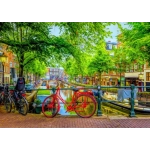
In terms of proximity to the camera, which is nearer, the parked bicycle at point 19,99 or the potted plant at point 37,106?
the parked bicycle at point 19,99

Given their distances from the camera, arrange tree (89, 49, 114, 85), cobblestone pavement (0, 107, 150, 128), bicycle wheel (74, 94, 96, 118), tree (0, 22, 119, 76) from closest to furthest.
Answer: cobblestone pavement (0, 107, 150, 128)
bicycle wheel (74, 94, 96, 118)
tree (0, 22, 119, 76)
tree (89, 49, 114, 85)

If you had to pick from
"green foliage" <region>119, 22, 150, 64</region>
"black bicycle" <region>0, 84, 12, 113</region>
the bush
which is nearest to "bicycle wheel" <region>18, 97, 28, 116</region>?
"black bicycle" <region>0, 84, 12, 113</region>

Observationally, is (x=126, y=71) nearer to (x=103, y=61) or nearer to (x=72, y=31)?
(x=103, y=61)

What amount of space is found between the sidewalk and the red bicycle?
168mm

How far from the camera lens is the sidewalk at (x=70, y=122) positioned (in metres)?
4.37

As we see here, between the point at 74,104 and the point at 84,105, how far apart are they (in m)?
0.25

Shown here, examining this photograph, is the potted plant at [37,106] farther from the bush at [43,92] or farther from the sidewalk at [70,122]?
the sidewalk at [70,122]

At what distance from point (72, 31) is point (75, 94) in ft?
6.70

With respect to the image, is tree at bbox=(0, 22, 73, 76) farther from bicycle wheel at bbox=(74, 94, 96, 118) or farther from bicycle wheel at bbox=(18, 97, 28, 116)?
bicycle wheel at bbox=(74, 94, 96, 118)

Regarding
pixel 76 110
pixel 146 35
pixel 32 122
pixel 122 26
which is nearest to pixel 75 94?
pixel 76 110

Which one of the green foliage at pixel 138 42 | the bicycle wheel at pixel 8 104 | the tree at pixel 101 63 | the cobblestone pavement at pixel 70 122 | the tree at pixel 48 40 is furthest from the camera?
the green foliage at pixel 138 42

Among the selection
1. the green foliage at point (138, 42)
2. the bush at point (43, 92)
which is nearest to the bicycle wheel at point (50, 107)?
the bush at point (43, 92)

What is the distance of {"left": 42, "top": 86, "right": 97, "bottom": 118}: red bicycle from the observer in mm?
5117

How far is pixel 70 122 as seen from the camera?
4625mm
